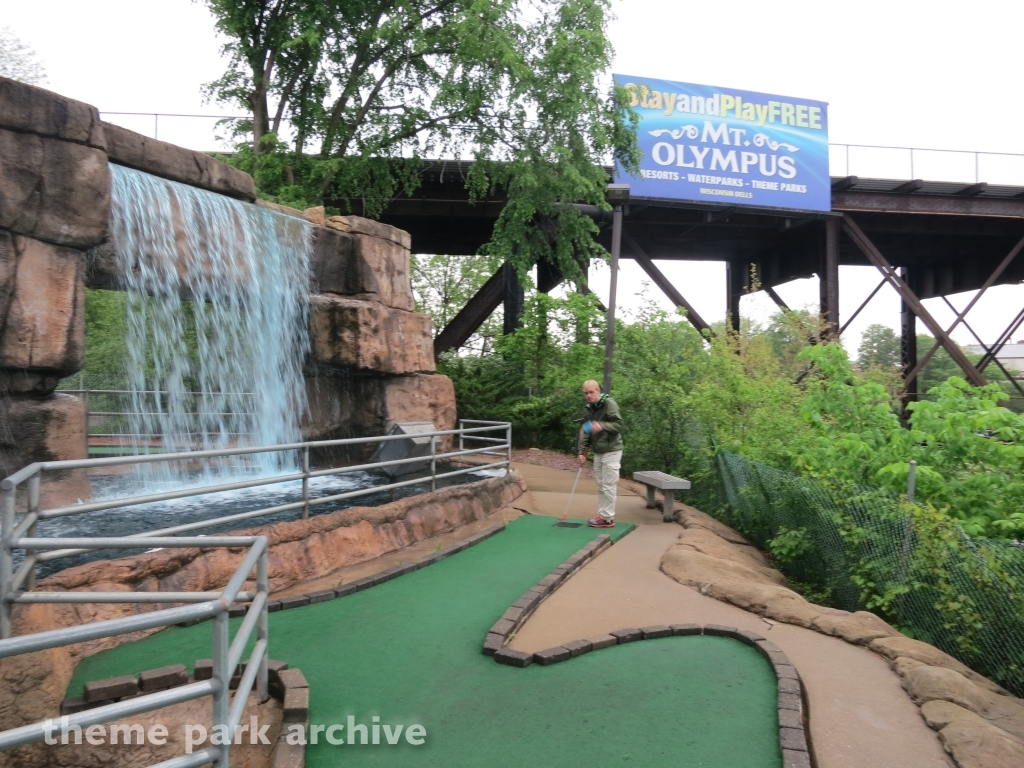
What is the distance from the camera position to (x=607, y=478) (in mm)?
8547

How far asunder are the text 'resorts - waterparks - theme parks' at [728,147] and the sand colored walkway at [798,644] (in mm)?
13082

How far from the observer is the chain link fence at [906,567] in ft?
17.5

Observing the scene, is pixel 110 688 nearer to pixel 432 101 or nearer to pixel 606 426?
pixel 606 426

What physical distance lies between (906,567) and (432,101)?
13186mm

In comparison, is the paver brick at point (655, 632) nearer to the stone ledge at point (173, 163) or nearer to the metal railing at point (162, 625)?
the metal railing at point (162, 625)

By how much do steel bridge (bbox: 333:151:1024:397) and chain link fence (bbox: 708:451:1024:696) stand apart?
10.7 meters

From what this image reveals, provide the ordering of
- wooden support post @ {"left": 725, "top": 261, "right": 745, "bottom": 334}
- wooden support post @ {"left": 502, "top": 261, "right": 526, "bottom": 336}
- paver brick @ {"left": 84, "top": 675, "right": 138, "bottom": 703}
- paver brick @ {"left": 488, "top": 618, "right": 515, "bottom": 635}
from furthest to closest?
1. wooden support post @ {"left": 725, "top": 261, "right": 745, "bottom": 334}
2. wooden support post @ {"left": 502, "top": 261, "right": 526, "bottom": 336}
3. paver brick @ {"left": 488, "top": 618, "right": 515, "bottom": 635}
4. paver brick @ {"left": 84, "top": 675, "right": 138, "bottom": 703}

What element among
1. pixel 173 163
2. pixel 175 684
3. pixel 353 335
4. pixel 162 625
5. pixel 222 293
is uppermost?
pixel 173 163

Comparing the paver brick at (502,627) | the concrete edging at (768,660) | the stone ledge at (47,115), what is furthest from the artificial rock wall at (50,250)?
the concrete edging at (768,660)

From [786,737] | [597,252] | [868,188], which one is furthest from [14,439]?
[868,188]

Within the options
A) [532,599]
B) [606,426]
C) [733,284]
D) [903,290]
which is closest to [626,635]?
[532,599]

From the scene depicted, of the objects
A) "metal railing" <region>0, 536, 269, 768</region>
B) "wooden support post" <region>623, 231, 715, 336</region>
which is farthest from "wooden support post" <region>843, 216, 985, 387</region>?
"metal railing" <region>0, 536, 269, 768</region>

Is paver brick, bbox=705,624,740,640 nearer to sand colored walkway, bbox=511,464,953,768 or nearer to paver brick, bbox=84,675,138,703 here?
sand colored walkway, bbox=511,464,953,768

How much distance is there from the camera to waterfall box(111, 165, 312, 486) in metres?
8.40
